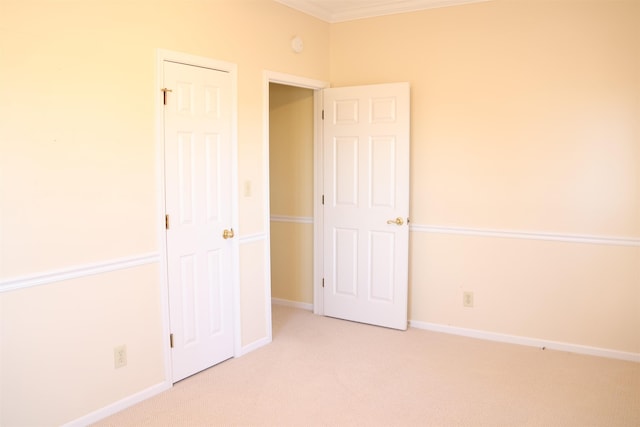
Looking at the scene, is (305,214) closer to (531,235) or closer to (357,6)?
(357,6)

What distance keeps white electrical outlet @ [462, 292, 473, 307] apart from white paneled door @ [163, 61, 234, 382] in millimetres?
1902

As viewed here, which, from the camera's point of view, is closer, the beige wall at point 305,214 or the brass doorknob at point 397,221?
the beige wall at point 305,214

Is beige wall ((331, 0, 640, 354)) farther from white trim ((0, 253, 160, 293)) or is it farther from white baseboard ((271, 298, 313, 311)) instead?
white trim ((0, 253, 160, 293))

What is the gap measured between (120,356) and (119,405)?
0.28 metres

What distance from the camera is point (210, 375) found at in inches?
135

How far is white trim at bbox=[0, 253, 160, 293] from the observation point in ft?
7.95

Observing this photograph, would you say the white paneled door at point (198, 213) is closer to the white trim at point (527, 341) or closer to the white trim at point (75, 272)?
the white trim at point (75, 272)

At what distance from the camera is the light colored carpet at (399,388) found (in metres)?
2.87

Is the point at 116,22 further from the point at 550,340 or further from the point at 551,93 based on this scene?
the point at 550,340

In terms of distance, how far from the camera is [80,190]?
105 inches

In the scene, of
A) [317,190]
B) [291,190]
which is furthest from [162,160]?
[291,190]

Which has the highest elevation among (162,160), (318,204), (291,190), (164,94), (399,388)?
(164,94)

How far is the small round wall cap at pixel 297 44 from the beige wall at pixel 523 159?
0.59 metres

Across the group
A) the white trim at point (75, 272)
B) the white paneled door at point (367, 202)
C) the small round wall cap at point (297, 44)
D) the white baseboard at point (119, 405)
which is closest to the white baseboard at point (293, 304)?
the white paneled door at point (367, 202)
